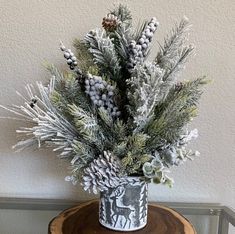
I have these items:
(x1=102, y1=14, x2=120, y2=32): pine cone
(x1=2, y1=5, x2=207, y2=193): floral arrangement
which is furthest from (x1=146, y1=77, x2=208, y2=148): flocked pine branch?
(x1=102, y1=14, x2=120, y2=32): pine cone

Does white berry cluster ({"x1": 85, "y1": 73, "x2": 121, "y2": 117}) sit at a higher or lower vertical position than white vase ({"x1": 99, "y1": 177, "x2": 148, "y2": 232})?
higher

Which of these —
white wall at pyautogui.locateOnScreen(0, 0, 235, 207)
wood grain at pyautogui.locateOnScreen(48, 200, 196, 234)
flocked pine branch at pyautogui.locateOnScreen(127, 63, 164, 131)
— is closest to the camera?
flocked pine branch at pyautogui.locateOnScreen(127, 63, 164, 131)

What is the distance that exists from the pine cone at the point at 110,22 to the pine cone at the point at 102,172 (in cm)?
22

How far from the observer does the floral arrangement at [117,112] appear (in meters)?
0.62

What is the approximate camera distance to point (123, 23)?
671mm

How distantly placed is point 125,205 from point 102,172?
0.32 feet

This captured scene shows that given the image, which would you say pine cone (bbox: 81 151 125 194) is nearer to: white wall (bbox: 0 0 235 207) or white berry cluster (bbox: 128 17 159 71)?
white berry cluster (bbox: 128 17 159 71)

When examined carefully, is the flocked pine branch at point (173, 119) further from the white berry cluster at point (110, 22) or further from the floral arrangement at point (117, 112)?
the white berry cluster at point (110, 22)

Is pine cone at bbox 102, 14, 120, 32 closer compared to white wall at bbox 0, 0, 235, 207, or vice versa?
pine cone at bbox 102, 14, 120, 32

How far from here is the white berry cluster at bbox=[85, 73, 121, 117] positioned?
0.63 metres

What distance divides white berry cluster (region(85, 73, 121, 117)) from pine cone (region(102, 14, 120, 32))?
10cm

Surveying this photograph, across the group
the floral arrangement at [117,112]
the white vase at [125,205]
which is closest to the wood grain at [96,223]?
the white vase at [125,205]

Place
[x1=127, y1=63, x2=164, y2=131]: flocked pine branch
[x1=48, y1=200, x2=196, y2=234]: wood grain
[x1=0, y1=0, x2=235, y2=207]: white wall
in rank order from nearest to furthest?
[x1=127, y1=63, x2=164, y2=131]: flocked pine branch → [x1=48, y1=200, x2=196, y2=234]: wood grain → [x1=0, y1=0, x2=235, y2=207]: white wall

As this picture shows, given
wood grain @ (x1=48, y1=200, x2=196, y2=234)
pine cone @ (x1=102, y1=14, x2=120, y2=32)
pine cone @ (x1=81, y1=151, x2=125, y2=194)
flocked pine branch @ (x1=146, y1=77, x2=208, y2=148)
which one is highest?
pine cone @ (x1=102, y1=14, x2=120, y2=32)
